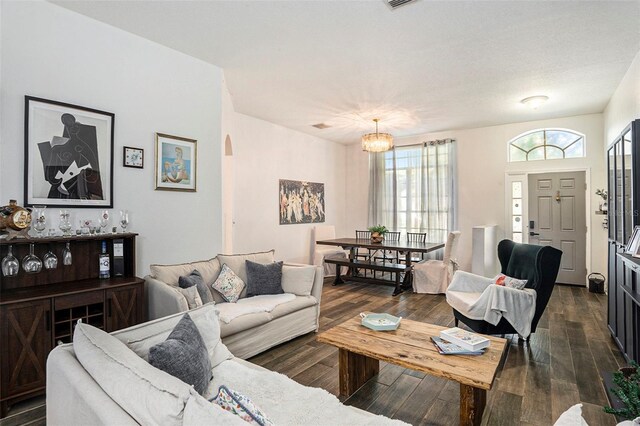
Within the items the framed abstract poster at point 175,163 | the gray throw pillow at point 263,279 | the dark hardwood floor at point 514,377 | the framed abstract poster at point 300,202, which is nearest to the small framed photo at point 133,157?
the framed abstract poster at point 175,163

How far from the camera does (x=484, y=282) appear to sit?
12.4 feet

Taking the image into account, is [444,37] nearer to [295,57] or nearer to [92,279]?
[295,57]

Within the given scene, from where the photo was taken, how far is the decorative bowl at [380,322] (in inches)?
103

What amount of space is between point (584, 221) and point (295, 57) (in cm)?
560

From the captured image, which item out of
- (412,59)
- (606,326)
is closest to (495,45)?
(412,59)

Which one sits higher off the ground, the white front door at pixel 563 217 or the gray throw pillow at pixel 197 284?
the white front door at pixel 563 217

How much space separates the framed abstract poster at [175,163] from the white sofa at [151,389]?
1.87 metres

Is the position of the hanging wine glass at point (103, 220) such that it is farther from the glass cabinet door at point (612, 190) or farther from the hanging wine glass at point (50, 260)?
the glass cabinet door at point (612, 190)

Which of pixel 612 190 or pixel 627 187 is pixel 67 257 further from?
pixel 612 190

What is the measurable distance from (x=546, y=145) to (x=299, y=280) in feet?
17.5

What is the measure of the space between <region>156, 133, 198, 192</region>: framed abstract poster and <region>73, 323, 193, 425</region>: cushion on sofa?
7.47 feet

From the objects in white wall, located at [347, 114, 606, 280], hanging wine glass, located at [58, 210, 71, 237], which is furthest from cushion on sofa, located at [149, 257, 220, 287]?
white wall, located at [347, 114, 606, 280]

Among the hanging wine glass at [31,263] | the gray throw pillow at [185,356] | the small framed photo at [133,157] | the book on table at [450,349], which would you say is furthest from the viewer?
the small framed photo at [133,157]

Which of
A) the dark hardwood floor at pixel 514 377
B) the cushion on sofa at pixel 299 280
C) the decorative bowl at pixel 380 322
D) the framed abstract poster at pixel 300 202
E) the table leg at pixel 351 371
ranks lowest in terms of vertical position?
the dark hardwood floor at pixel 514 377
